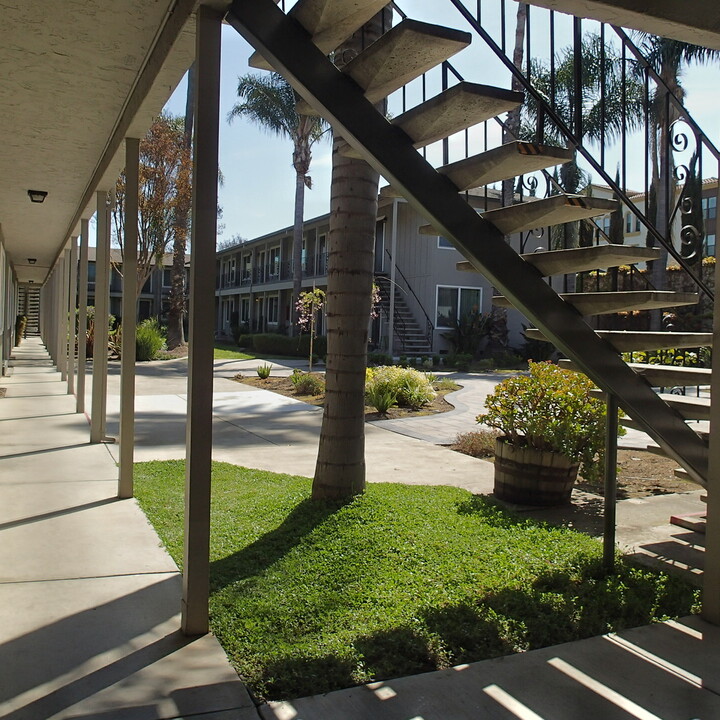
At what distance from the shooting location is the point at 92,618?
312 cm

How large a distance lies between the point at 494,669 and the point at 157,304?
30.0 metres

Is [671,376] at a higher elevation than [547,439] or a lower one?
higher

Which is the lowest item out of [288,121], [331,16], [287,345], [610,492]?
[610,492]

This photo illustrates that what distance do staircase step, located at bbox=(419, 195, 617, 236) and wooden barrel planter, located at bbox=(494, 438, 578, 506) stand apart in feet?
7.73

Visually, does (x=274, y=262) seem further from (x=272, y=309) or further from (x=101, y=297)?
(x=101, y=297)

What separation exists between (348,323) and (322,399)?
27.1ft

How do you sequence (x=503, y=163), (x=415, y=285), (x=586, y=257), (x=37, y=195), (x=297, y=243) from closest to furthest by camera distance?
(x=503, y=163)
(x=586, y=257)
(x=37, y=195)
(x=415, y=285)
(x=297, y=243)

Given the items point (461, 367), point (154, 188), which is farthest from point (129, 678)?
point (154, 188)

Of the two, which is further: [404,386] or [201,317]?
[404,386]

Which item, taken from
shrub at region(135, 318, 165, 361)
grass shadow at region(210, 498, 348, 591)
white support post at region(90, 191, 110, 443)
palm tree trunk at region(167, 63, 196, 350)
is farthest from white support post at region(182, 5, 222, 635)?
palm tree trunk at region(167, 63, 196, 350)

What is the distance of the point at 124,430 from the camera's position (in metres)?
5.07

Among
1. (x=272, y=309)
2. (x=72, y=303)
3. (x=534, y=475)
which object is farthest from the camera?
(x=272, y=309)

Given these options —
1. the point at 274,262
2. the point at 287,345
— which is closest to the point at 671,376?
the point at 287,345

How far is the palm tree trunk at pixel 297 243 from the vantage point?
2744 centimetres
